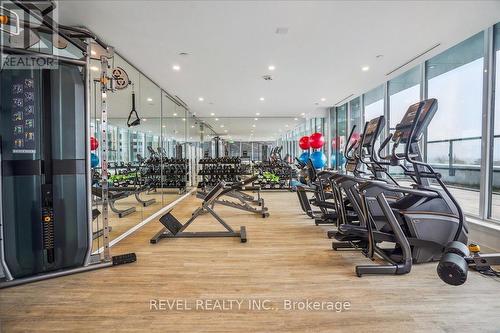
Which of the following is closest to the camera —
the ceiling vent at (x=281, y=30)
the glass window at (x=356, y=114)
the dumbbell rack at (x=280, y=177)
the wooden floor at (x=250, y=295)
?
the wooden floor at (x=250, y=295)

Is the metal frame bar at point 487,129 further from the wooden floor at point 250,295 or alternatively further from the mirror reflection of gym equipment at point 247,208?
the wooden floor at point 250,295

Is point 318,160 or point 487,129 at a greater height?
point 487,129

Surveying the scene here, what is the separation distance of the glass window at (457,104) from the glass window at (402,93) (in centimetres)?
43

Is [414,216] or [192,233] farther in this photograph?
[192,233]

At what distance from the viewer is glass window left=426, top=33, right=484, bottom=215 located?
13.4 ft

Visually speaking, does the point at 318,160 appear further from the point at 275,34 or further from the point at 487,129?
the point at 275,34

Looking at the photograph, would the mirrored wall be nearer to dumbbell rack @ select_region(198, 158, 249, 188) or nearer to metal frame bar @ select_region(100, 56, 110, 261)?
dumbbell rack @ select_region(198, 158, 249, 188)

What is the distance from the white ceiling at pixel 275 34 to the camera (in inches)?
123

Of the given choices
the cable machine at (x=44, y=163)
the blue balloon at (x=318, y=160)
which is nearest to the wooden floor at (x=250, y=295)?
the cable machine at (x=44, y=163)

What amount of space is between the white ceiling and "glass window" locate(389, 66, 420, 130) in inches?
18.8

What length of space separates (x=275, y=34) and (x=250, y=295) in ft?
11.3

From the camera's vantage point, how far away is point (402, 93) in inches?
239

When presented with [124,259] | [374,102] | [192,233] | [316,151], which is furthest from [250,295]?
[374,102]

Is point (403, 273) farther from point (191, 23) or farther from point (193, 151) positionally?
point (193, 151)
